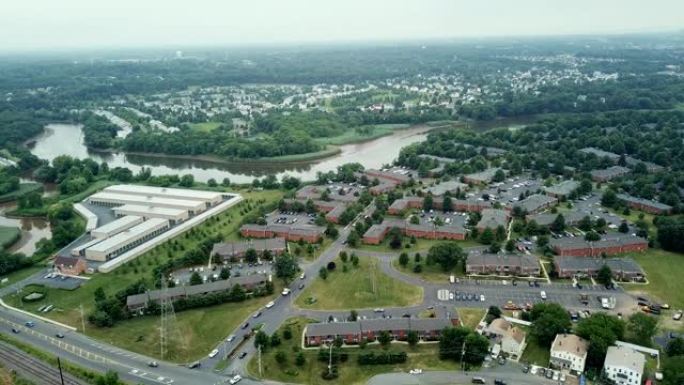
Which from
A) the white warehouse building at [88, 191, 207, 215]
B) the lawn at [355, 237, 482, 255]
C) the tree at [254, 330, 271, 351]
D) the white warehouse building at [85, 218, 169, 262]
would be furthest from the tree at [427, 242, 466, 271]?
the white warehouse building at [88, 191, 207, 215]

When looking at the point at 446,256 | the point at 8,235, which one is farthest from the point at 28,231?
the point at 446,256

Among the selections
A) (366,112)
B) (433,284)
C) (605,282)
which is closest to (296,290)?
(433,284)

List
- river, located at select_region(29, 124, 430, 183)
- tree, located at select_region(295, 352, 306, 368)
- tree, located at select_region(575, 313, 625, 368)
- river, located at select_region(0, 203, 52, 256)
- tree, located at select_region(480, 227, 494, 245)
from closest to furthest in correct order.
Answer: tree, located at select_region(575, 313, 625, 368), tree, located at select_region(295, 352, 306, 368), tree, located at select_region(480, 227, 494, 245), river, located at select_region(0, 203, 52, 256), river, located at select_region(29, 124, 430, 183)

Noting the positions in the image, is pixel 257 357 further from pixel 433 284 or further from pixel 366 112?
pixel 366 112

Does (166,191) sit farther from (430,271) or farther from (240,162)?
(430,271)

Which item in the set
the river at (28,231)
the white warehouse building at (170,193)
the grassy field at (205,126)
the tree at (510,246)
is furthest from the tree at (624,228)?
the grassy field at (205,126)

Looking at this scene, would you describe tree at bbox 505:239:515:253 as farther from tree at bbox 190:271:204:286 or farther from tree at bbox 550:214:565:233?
tree at bbox 190:271:204:286

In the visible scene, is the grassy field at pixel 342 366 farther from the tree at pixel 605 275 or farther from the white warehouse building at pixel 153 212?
the white warehouse building at pixel 153 212
